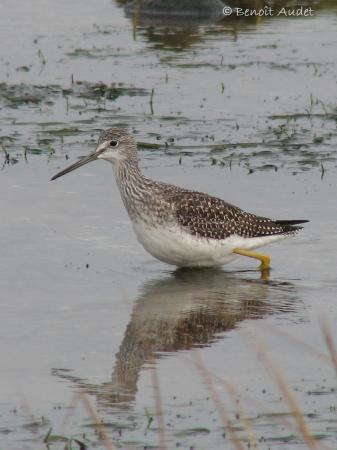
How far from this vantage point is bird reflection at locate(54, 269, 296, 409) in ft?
29.7

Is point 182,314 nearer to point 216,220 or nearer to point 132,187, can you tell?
point 216,220

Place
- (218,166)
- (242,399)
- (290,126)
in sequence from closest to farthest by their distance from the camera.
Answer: (242,399)
(218,166)
(290,126)

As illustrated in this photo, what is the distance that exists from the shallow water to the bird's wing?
14.0 inches

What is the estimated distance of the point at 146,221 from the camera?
11961 mm

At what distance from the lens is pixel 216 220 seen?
12.4 m

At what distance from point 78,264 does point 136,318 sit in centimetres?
174

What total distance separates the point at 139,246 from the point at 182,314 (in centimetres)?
230

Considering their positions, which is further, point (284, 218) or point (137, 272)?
point (284, 218)

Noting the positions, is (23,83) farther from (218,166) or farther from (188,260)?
(188,260)

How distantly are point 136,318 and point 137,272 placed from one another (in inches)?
62.8

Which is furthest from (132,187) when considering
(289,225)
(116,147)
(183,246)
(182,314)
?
(182,314)

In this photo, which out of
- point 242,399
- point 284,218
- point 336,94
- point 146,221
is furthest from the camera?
point 336,94

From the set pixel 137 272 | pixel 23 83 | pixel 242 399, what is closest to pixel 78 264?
pixel 137 272

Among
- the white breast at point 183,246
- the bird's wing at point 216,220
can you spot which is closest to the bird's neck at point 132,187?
the white breast at point 183,246
